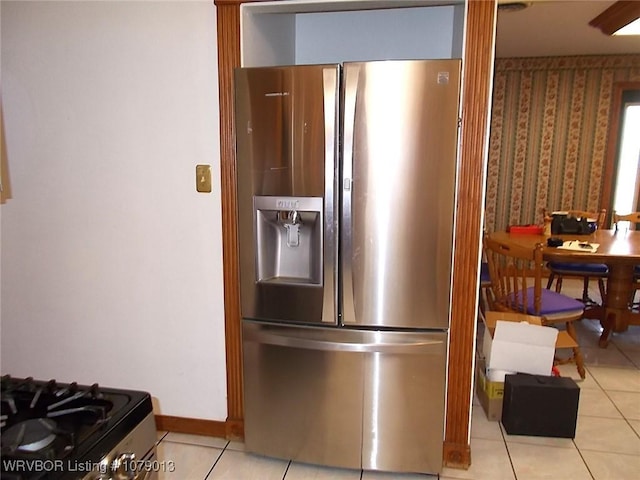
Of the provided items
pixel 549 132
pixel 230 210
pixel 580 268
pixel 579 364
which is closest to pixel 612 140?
pixel 549 132

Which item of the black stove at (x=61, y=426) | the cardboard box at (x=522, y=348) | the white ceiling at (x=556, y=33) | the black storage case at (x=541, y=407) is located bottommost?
the black storage case at (x=541, y=407)

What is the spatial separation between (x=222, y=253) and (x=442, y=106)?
1086 mm

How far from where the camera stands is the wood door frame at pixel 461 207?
1719 mm

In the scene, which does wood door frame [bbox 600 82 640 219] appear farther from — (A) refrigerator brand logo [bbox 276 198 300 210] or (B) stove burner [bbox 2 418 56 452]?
(B) stove burner [bbox 2 418 56 452]

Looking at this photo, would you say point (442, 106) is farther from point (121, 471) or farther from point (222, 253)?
point (121, 471)

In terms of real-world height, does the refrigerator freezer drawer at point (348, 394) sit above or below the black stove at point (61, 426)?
below

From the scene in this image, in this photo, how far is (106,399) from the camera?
1062mm

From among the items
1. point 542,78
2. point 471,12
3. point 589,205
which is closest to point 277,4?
point 471,12

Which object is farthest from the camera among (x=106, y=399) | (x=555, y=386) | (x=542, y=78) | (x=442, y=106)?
(x=542, y=78)

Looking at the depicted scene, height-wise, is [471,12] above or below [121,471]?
above

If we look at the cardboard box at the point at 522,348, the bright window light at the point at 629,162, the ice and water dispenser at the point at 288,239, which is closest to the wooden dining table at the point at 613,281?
the cardboard box at the point at 522,348

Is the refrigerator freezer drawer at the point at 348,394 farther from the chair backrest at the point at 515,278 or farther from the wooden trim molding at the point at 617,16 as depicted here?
the wooden trim molding at the point at 617,16

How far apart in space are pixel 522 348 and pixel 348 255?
3.79ft

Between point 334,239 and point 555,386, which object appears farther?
point 555,386
